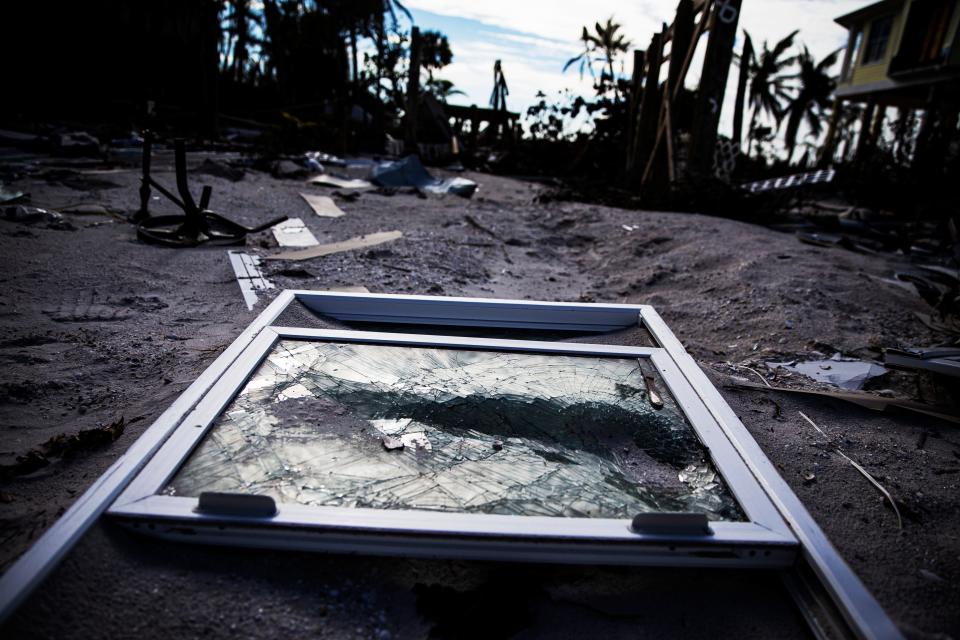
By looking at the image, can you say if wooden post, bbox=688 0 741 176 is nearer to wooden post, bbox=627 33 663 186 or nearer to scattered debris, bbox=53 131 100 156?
wooden post, bbox=627 33 663 186

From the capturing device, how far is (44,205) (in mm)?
5453

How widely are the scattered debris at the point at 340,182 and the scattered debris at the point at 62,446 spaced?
690cm

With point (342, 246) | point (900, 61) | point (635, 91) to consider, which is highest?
point (900, 61)

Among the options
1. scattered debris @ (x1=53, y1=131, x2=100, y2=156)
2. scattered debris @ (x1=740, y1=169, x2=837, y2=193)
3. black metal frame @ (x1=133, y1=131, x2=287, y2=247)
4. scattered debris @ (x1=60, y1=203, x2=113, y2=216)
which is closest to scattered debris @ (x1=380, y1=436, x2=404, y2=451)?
black metal frame @ (x1=133, y1=131, x2=287, y2=247)

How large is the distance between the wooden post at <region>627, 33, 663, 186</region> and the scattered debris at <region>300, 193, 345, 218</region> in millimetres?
5058

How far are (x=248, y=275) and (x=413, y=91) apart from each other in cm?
917

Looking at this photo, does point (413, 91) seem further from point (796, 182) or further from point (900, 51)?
point (900, 51)

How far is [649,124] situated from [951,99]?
7.19m

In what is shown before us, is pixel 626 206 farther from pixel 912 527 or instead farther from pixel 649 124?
pixel 912 527

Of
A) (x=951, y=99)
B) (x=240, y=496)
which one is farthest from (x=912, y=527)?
(x=951, y=99)

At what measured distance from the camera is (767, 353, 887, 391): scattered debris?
2764 mm

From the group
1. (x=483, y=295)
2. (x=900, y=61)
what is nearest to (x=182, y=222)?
(x=483, y=295)

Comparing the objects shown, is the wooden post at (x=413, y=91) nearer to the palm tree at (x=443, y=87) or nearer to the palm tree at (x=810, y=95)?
the palm tree at (x=443, y=87)

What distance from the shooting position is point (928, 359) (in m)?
2.52
